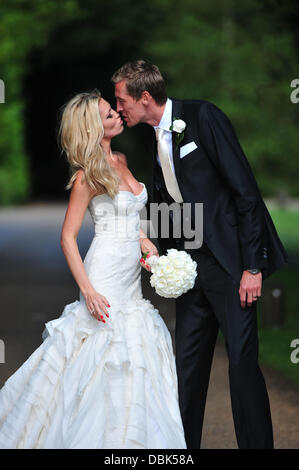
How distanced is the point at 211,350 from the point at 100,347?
0.71 metres

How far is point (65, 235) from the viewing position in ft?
13.8

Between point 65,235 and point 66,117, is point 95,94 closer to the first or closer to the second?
point 66,117

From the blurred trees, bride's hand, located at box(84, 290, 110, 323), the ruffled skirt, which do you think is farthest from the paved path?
the blurred trees

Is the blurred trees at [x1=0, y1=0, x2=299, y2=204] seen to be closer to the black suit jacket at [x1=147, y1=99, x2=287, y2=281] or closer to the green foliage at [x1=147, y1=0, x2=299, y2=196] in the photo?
the green foliage at [x1=147, y1=0, x2=299, y2=196]

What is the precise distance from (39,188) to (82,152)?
1644 inches

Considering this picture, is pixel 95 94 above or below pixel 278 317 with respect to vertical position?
above

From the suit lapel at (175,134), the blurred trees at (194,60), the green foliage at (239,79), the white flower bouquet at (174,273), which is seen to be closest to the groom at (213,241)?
the suit lapel at (175,134)

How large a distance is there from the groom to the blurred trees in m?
24.5

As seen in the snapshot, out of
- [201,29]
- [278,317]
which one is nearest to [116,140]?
[201,29]

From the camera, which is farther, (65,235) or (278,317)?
(278,317)

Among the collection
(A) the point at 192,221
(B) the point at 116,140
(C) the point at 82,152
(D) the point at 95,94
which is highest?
(B) the point at 116,140

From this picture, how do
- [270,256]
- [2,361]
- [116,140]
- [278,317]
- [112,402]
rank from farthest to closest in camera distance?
[116,140], [278,317], [2,361], [270,256], [112,402]

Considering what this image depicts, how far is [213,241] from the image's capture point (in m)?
4.28

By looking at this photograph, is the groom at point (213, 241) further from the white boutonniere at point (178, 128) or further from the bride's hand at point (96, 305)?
the bride's hand at point (96, 305)
